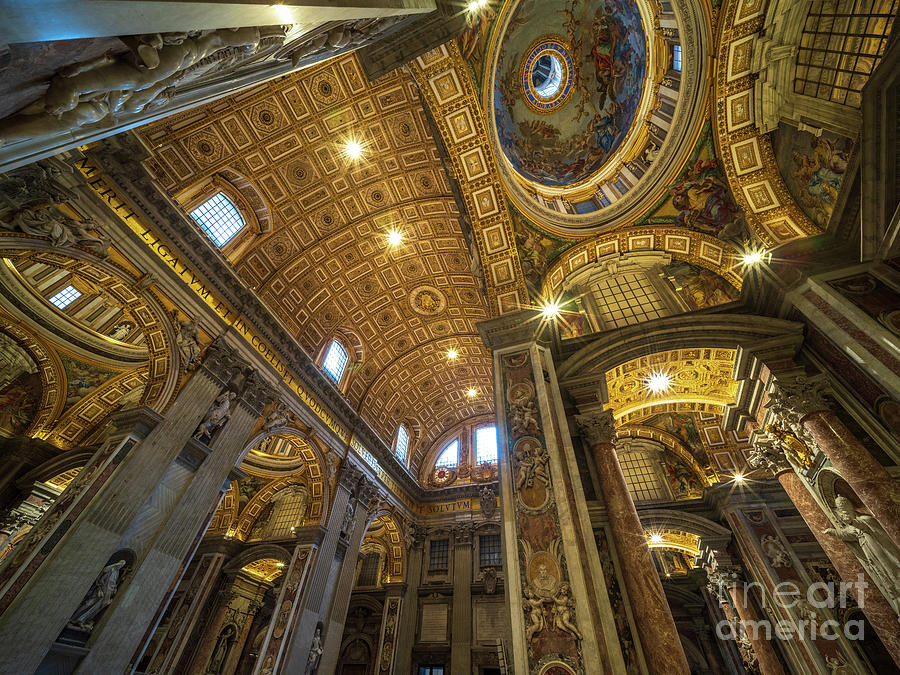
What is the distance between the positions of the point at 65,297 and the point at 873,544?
2047cm

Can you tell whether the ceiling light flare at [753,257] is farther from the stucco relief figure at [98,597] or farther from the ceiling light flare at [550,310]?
the stucco relief figure at [98,597]

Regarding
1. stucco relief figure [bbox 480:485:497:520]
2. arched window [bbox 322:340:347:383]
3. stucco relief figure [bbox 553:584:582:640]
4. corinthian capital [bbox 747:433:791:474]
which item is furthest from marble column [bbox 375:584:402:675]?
corinthian capital [bbox 747:433:791:474]

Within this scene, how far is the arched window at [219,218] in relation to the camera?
11.8 m

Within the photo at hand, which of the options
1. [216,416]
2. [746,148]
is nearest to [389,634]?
[216,416]

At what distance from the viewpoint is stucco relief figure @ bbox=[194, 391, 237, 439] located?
370 inches

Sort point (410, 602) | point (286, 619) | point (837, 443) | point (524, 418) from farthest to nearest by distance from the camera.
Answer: point (410, 602), point (286, 619), point (524, 418), point (837, 443)

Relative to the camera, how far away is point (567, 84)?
9484 millimetres

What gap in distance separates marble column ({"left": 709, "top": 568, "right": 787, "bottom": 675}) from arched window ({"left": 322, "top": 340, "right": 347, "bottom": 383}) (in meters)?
14.8

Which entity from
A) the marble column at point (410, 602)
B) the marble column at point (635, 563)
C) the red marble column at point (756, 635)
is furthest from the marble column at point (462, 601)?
the marble column at point (635, 563)

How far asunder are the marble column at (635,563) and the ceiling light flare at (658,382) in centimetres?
253

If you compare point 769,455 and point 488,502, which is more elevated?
point 488,502

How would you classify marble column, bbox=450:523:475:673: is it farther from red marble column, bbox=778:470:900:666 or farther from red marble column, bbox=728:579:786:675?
red marble column, bbox=778:470:900:666

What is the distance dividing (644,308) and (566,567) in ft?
28.1

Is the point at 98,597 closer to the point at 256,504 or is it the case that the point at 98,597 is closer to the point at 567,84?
the point at 256,504
